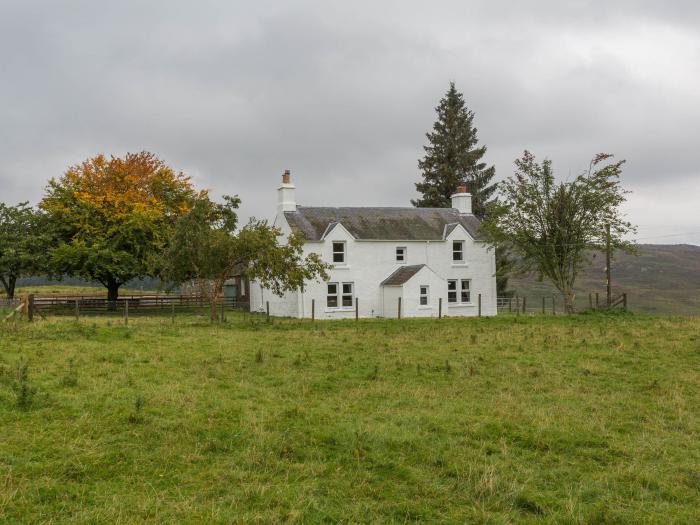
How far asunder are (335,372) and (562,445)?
23.1ft

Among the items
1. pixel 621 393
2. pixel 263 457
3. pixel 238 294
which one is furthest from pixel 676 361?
pixel 238 294

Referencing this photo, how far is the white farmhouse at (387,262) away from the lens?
44531mm

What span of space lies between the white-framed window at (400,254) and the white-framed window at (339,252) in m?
4.48

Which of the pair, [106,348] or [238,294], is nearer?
[106,348]

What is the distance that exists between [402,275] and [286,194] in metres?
10.9

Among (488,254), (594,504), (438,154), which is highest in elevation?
(438,154)

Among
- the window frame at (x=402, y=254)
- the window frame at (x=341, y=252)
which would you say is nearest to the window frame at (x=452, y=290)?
the window frame at (x=402, y=254)

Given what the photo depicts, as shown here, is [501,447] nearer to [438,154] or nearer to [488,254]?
[488,254]

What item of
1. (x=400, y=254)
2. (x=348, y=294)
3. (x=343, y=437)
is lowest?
(x=343, y=437)

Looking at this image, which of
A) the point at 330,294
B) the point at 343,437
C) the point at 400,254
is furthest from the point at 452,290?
the point at 343,437

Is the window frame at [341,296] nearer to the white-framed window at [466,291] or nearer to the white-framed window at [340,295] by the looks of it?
the white-framed window at [340,295]

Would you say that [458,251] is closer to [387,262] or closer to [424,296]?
[424,296]

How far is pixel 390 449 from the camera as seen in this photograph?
30.6ft

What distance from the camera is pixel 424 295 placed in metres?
45.0
